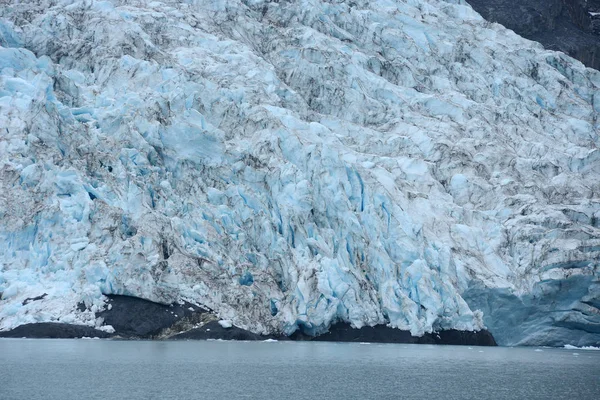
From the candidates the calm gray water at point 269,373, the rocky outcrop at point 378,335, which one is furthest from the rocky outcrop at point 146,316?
the rocky outcrop at point 378,335

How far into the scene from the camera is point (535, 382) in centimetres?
2011

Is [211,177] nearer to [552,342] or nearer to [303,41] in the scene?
[303,41]

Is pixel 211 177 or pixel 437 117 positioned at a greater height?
pixel 437 117

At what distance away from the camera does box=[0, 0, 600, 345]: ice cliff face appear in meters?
28.6

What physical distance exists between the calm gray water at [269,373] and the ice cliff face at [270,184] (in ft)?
8.21

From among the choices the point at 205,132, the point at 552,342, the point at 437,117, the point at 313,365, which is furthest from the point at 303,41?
the point at 313,365

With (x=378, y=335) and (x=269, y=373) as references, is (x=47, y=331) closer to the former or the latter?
(x=269, y=373)

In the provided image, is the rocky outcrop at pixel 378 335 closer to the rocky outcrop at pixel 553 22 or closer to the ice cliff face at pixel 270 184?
the ice cliff face at pixel 270 184

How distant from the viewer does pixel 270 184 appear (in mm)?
32594

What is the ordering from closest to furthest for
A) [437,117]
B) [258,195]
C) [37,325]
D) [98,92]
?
[37,325], [258,195], [98,92], [437,117]

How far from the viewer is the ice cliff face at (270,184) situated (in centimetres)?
2864

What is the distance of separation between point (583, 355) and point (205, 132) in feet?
62.1

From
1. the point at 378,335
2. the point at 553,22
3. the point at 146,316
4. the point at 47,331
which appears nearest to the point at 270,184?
the point at 378,335

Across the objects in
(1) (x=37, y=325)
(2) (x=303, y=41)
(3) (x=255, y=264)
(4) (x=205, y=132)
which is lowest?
(1) (x=37, y=325)
